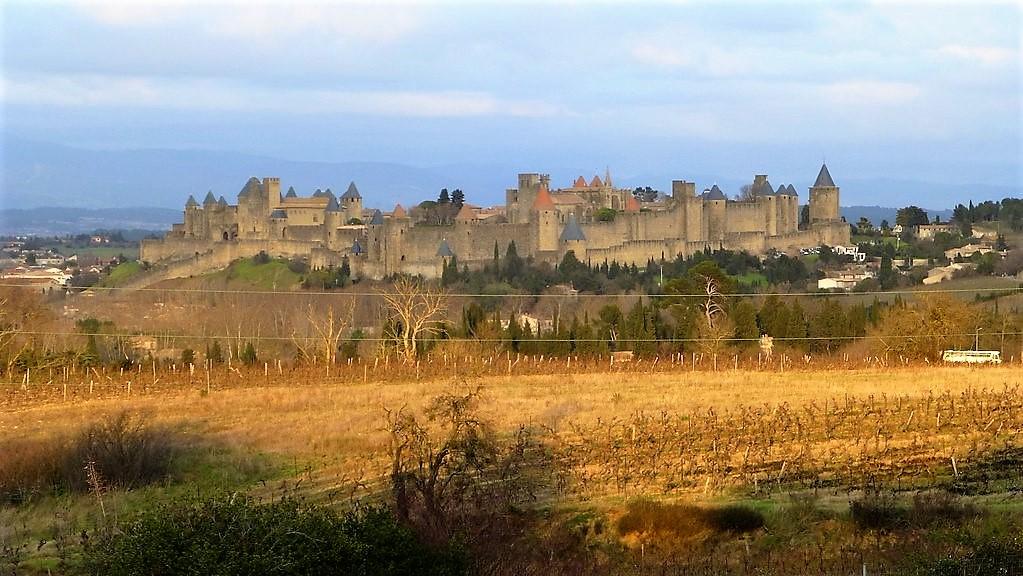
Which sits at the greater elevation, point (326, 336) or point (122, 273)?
point (122, 273)

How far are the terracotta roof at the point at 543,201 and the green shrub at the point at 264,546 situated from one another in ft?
154

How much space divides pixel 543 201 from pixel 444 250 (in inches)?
196

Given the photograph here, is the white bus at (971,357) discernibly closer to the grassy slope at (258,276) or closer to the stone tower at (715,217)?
the grassy slope at (258,276)

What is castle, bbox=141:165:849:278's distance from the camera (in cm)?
5447

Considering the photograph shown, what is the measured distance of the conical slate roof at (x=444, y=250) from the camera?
5353cm

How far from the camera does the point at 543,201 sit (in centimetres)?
5609

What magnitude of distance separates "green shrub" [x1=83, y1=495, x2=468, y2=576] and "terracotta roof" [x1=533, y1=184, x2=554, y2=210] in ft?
154

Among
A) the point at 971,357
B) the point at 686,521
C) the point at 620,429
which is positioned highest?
the point at 971,357

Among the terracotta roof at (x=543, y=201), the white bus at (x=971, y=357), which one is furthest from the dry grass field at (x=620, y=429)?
the terracotta roof at (x=543, y=201)

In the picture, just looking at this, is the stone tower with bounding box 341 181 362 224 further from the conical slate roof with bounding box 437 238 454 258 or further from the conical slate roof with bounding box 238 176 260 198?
the conical slate roof with bounding box 437 238 454 258

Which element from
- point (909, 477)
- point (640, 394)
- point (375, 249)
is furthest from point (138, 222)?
point (909, 477)

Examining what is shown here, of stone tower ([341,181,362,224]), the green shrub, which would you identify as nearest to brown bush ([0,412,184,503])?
the green shrub

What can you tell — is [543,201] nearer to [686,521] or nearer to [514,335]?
[514,335]

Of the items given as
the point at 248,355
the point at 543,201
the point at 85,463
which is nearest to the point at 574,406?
the point at 85,463
